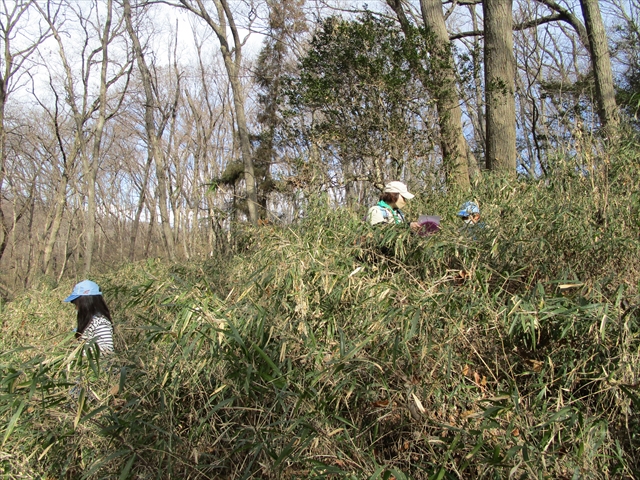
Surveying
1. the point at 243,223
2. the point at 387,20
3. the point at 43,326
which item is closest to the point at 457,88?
the point at 387,20

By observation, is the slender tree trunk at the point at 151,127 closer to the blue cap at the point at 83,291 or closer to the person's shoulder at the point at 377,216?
the blue cap at the point at 83,291

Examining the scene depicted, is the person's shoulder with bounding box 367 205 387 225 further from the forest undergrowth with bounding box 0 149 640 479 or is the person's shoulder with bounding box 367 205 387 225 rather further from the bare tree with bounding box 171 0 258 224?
the bare tree with bounding box 171 0 258 224

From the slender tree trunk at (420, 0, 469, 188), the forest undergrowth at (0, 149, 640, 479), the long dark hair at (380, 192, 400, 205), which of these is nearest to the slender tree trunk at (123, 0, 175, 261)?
the slender tree trunk at (420, 0, 469, 188)

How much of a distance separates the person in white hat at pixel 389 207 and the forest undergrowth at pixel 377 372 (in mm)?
628

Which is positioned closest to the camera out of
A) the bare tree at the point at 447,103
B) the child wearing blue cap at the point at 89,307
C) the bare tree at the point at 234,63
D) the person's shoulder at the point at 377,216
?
the child wearing blue cap at the point at 89,307

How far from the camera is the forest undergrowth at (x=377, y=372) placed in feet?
7.55

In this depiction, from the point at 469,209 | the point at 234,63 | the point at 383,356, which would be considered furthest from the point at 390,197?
the point at 234,63

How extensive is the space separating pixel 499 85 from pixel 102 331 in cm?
581

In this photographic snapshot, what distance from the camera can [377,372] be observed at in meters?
2.65

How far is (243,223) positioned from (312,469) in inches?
118

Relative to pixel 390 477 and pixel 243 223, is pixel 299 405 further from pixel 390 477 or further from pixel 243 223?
pixel 243 223

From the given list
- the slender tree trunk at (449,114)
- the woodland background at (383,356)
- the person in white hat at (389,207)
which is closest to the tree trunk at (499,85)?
the slender tree trunk at (449,114)

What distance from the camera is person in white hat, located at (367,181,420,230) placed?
410cm

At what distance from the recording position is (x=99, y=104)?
14.3 m
